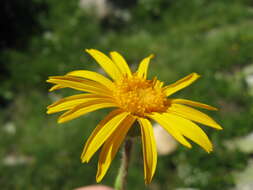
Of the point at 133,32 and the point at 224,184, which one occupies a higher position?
the point at 133,32

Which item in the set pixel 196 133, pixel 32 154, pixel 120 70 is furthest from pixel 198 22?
pixel 196 133

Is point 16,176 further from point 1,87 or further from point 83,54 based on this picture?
point 83,54

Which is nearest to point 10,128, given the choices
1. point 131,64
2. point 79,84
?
point 131,64

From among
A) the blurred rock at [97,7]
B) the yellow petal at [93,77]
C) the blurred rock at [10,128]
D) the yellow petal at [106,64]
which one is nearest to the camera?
the yellow petal at [93,77]

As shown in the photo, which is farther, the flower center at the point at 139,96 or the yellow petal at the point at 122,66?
the yellow petal at the point at 122,66

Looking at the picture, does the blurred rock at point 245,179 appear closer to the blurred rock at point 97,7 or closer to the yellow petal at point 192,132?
the yellow petal at point 192,132

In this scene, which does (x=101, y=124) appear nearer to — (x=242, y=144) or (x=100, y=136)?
(x=100, y=136)

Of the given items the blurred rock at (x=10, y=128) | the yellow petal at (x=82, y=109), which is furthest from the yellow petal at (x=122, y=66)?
the blurred rock at (x=10, y=128)
